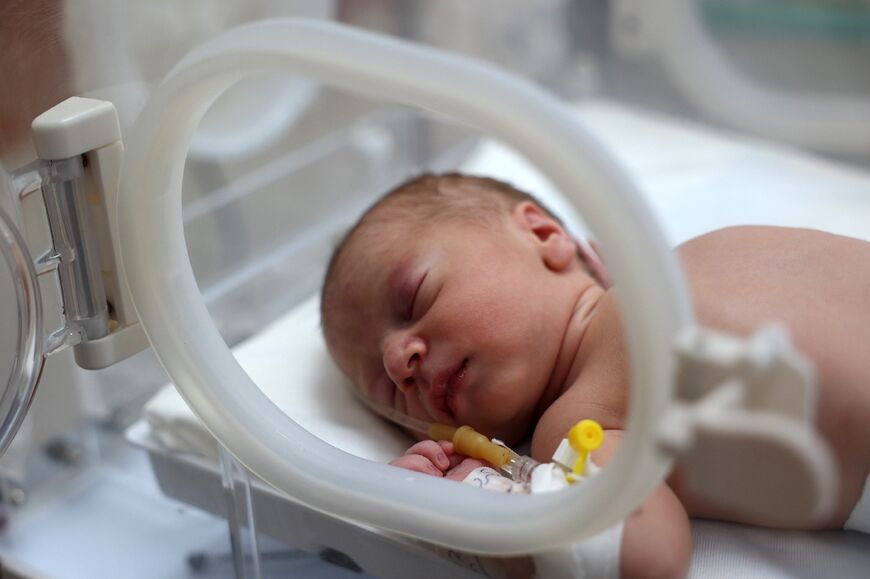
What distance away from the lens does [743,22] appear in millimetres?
1646

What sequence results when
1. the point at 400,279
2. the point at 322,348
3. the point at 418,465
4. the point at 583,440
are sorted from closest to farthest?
the point at 583,440 → the point at 418,465 → the point at 400,279 → the point at 322,348

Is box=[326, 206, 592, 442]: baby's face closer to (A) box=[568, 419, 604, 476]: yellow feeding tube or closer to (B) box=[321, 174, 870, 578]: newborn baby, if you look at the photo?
(B) box=[321, 174, 870, 578]: newborn baby

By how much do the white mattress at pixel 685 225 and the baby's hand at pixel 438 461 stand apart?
3.3 inches

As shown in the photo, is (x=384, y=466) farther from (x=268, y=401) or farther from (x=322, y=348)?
(x=322, y=348)

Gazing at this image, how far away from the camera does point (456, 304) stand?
832 mm

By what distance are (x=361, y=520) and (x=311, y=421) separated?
0.22 meters

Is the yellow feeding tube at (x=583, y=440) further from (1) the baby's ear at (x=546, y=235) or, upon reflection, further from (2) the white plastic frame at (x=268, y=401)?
(1) the baby's ear at (x=546, y=235)

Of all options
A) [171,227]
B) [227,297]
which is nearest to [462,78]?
[171,227]

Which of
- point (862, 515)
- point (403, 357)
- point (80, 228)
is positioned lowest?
point (862, 515)

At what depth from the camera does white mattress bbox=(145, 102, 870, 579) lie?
29.0 inches

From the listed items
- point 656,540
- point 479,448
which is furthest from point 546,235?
point 656,540

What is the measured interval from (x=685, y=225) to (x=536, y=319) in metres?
0.43

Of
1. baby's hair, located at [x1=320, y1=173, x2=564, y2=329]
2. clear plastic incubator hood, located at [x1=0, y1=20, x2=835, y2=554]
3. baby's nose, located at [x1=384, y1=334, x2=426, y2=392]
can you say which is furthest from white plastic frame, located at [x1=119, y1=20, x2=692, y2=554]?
baby's hair, located at [x1=320, y1=173, x2=564, y2=329]

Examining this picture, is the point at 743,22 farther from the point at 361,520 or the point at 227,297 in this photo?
the point at 361,520
